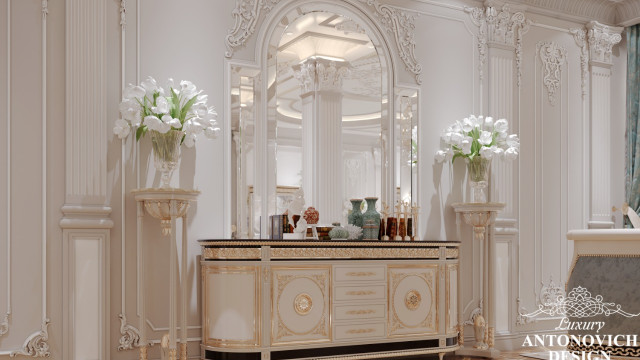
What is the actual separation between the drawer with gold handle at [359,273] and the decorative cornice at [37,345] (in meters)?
1.96

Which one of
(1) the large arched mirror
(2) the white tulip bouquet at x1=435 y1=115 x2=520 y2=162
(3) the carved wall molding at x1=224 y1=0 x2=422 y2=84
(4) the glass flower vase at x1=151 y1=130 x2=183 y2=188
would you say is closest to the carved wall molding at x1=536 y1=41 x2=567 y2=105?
(2) the white tulip bouquet at x1=435 y1=115 x2=520 y2=162

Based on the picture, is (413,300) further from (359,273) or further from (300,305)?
(300,305)

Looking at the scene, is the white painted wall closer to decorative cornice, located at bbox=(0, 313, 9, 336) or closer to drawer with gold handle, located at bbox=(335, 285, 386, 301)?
decorative cornice, located at bbox=(0, 313, 9, 336)

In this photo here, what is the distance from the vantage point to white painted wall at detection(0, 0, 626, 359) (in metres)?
4.38

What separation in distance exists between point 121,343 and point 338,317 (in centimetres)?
151

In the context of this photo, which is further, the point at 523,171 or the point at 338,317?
the point at 523,171

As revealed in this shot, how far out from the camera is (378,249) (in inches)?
199

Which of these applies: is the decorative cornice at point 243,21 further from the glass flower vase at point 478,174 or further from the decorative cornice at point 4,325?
the decorative cornice at point 4,325

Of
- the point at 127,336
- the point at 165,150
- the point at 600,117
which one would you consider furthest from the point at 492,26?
the point at 127,336

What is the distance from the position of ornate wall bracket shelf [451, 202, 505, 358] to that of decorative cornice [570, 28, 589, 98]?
198cm

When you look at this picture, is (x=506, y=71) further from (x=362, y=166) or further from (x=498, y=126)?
(x=362, y=166)

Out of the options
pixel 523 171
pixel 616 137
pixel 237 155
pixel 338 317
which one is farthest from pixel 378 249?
pixel 616 137

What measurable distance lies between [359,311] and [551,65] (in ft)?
11.2

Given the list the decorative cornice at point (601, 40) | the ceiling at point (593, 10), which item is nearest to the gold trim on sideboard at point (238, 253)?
the ceiling at point (593, 10)
